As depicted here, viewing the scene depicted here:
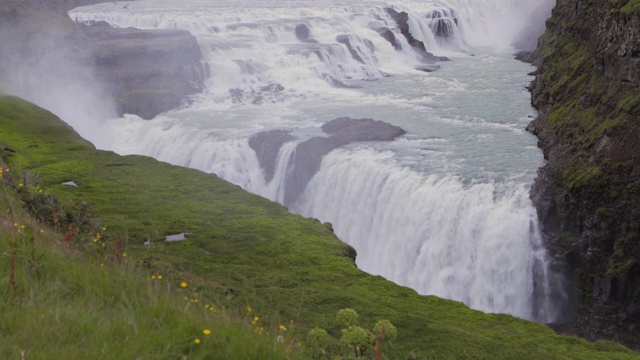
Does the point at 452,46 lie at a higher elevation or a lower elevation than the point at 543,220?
higher

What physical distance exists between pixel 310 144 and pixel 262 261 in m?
14.9

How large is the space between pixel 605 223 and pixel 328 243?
8.26 m

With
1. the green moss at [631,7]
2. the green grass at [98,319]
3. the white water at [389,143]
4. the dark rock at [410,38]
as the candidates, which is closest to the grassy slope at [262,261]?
the green grass at [98,319]

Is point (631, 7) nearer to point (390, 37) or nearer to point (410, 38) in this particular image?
point (390, 37)

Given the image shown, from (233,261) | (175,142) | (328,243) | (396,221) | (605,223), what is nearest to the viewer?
(233,261)

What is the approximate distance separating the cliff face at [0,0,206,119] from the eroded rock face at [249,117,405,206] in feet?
35.3

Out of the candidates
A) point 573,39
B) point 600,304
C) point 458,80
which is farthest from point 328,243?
point 458,80

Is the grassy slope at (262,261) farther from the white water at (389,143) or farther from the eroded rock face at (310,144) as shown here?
the eroded rock face at (310,144)

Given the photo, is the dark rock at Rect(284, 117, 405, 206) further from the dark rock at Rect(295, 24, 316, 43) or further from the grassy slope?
the dark rock at Rect(295, 24, 316, 43)

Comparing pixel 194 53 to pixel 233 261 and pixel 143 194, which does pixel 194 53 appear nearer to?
pixel 143 194

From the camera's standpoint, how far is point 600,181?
1847 centimetres

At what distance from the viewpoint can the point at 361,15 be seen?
54.1m

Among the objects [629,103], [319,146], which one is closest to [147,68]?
[319,146]

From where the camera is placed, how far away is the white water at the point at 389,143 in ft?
64.4
